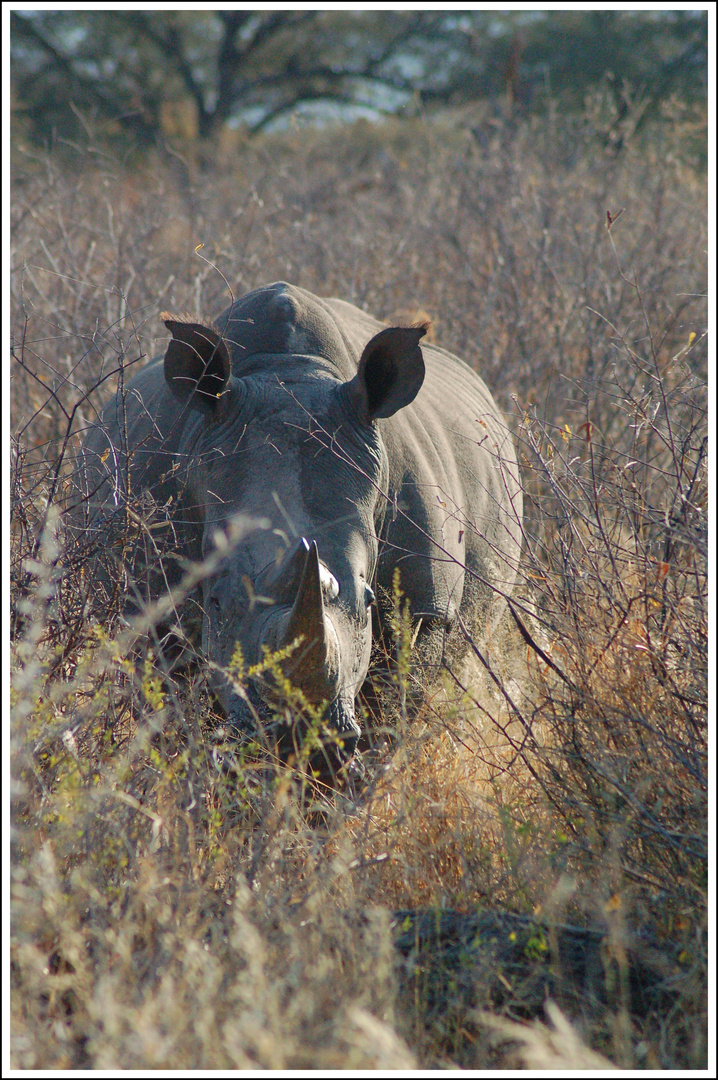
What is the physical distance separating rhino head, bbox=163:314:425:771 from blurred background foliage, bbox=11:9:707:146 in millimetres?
12276

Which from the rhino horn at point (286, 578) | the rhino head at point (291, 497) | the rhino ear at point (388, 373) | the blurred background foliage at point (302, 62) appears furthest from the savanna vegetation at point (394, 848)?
the blurred background foliage at point (302, 62)

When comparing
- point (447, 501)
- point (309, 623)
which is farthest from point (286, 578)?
point (447, 501)

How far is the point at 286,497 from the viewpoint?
3322mm

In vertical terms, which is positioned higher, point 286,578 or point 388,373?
point 388,373

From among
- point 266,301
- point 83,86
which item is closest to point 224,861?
point 266,301

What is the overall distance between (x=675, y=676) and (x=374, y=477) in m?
1.24

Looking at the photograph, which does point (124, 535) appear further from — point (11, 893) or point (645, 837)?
point (645, 837)

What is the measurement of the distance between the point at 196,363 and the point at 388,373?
0.68m

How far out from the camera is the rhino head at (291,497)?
2979 mm

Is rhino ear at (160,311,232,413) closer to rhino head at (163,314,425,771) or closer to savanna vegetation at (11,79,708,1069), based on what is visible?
rhino head at (163,314,425,771)

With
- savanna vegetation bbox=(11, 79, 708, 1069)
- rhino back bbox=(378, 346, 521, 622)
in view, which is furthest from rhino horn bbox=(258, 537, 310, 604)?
rhino back bbox=(378, 346, 521, 622)

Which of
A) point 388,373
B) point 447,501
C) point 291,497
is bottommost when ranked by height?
point 291,497

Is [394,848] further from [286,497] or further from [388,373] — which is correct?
[388,373]

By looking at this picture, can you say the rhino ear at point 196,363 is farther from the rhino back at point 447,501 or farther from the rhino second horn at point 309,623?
the rhino second horn at point 309,623
